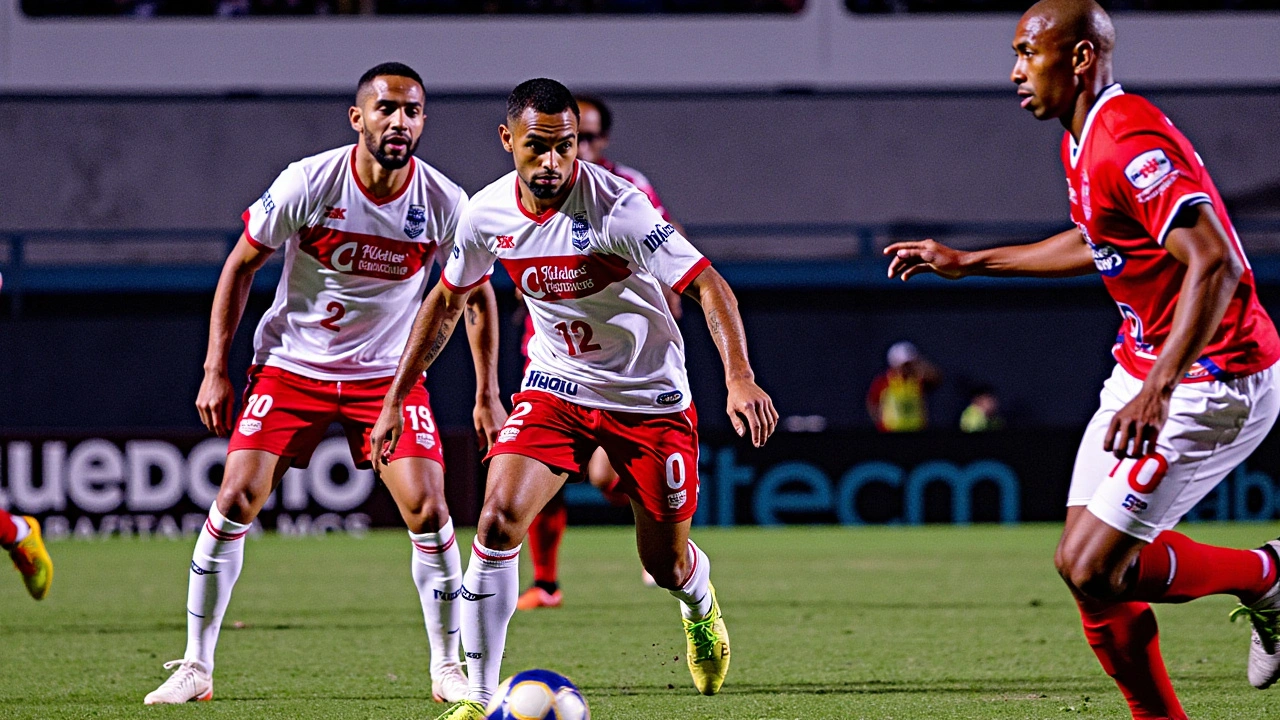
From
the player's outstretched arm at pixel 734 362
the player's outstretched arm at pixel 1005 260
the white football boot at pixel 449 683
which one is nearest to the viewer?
the player's outstretched arm at pixel 734 362

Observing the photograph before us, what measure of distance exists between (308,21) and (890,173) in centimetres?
841

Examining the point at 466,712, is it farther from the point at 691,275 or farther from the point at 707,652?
the point at 691,275

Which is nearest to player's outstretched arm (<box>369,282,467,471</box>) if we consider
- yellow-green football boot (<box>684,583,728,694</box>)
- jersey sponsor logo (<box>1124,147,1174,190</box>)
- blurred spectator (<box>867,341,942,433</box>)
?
yellow-green football boot (<box>684,583,728,694</box>)

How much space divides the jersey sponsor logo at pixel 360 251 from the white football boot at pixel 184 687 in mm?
1485

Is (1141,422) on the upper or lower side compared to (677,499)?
upper

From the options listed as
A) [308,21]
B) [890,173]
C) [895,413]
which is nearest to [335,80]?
[308,21]

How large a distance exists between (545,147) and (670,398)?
97cm

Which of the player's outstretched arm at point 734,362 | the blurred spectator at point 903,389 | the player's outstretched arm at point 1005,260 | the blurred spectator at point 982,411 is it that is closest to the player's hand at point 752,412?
the player's outstretched arm at point 734,362

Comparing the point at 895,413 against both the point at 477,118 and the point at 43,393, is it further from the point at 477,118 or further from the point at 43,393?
the point at 43,393

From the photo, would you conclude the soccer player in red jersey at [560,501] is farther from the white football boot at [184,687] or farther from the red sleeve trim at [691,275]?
the red sleeve trim at [691,275]

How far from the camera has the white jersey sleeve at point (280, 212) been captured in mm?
5328

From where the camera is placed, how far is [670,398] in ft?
16.6

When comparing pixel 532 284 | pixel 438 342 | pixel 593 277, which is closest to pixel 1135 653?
pixel 593 277

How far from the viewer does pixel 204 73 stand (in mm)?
21406
